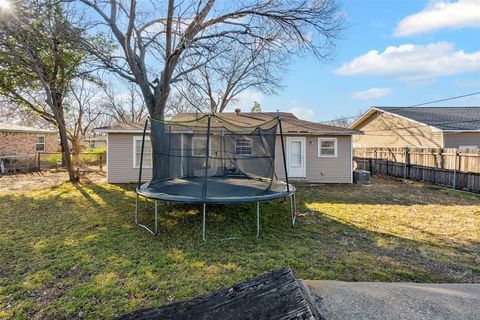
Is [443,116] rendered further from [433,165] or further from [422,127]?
[433,165]

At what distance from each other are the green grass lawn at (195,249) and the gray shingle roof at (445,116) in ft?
25.2

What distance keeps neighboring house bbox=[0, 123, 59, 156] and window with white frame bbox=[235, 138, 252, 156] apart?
52.9ft

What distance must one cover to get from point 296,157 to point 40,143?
18257 mm

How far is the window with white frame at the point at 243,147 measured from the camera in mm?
6291

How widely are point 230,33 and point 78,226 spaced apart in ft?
19.3

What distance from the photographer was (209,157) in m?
5.80

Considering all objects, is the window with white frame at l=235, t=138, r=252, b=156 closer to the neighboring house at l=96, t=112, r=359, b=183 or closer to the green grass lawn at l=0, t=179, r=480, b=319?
the green grass lawn at l=0, t=179, r=480, b=319

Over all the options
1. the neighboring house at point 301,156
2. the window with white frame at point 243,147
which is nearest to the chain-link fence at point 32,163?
the neighboring house at point 301,156

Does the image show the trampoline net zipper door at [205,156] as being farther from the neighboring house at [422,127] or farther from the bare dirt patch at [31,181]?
the neighboring house at [422,127]

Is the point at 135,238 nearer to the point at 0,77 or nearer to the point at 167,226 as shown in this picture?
the point at 167,226

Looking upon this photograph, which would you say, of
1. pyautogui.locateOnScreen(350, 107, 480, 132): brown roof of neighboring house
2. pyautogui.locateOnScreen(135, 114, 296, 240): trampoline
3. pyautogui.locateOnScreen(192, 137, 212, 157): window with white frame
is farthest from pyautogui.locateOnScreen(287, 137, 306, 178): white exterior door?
pyautogui.locateOnScreen(350, 107, 480, 132): brown roof of neighboring house

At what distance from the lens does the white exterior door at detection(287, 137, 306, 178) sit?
1134cm

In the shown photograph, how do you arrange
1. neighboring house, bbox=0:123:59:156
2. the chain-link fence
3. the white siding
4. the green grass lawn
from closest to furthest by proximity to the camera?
the green grass lawn < the white siding < the chain-link fence < neighboring house, bbox=0:123:59:156

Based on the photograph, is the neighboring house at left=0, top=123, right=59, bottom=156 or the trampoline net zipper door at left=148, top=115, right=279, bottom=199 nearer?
the trampoline net zipper door at left=148, top=115, right=279, bottom=199
